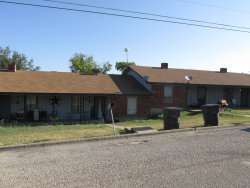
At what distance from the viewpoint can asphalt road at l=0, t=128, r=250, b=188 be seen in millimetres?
Answer: 4289

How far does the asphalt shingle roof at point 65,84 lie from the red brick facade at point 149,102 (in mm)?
651

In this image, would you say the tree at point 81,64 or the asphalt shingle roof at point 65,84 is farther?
the tree at point 81,64

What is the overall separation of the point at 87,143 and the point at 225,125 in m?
7.32

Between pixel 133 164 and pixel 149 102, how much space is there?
11702mm

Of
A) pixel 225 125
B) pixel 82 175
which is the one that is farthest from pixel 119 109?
pixel 82 175

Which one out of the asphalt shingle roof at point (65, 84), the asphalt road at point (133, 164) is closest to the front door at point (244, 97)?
the asphalt shingle roof at point (65, 84)

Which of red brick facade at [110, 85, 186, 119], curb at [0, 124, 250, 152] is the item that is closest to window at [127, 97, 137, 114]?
red brick facade at [110, 85, 186, 119]

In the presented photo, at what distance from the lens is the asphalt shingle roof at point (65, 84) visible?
552 inches

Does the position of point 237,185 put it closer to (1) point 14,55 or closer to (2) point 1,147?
(2) point 1,147

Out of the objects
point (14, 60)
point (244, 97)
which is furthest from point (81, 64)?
point (244, 97)

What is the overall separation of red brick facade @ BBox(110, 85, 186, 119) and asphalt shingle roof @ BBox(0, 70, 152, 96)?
65 centimetres

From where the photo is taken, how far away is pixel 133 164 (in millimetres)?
5309

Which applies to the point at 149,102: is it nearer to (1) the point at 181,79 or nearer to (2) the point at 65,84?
(1) the point at 181,79

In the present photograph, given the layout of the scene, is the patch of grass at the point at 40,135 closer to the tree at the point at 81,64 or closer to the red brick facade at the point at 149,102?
the red brick facade at the point at 149,102
